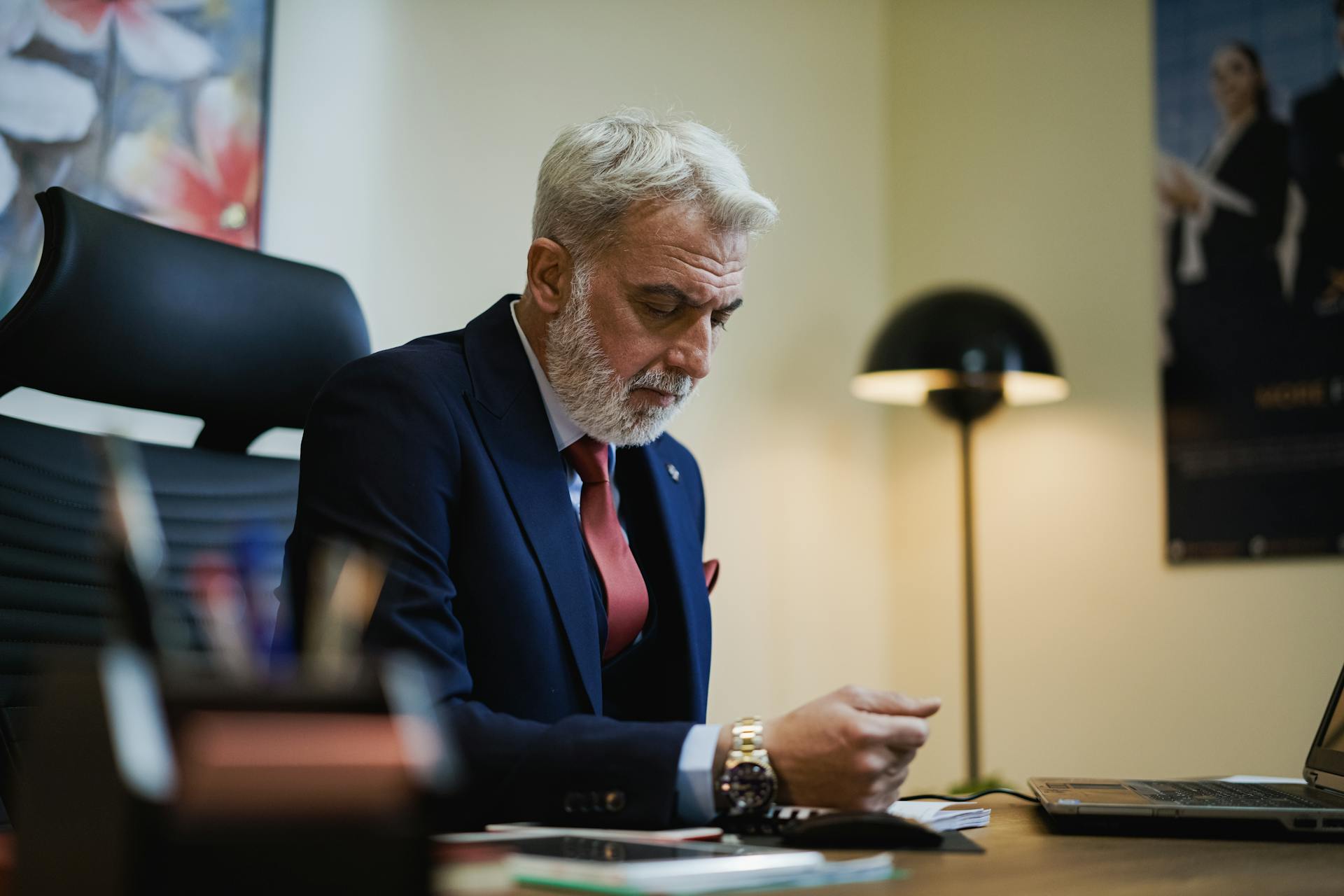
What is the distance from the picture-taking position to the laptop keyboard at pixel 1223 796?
1105mm

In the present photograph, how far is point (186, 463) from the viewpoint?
154 centimetres

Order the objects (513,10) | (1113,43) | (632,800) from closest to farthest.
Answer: (632,800) → (513,10) → (1113,43)

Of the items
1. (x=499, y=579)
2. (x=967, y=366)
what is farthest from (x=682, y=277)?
(x=967, y=366)

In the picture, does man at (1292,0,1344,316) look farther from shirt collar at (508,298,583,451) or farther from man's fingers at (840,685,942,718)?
man's fingers at (840,685,942,718)

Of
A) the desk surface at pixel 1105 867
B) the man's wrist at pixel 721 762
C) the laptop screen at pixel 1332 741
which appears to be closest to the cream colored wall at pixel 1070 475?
the laptop screen at pixel 1332 741

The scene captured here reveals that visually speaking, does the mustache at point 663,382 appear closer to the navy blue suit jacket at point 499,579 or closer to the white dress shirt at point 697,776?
the navy blue suit jacket at point 499,579

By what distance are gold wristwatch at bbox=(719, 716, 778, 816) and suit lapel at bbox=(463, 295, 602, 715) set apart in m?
0.40

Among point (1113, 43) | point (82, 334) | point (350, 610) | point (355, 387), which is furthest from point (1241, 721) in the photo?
point (350, 610)

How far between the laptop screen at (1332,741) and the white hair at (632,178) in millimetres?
887

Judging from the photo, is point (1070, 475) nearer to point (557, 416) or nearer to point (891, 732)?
point (557, 416)

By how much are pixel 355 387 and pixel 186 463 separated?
28 cm

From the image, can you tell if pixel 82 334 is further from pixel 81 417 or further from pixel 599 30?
pixel 599 30

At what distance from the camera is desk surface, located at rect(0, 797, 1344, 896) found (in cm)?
76

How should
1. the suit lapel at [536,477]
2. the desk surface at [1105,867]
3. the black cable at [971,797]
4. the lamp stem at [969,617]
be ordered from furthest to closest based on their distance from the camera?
the lamp stem at [969,617]
the suit lapel at [536,477]
the black cable at [971,797]
the desk surface at [1105,867]
